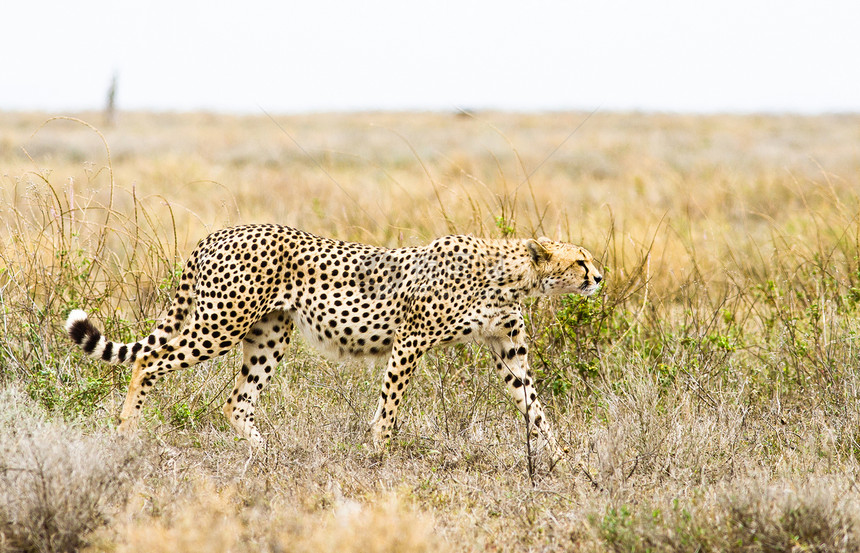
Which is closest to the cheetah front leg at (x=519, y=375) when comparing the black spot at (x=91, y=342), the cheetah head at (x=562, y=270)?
the cheetah head at (x=562, y=270)

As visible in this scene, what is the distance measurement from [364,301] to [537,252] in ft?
2.77

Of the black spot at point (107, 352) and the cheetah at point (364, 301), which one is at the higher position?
the cheetah at point (364, 301)

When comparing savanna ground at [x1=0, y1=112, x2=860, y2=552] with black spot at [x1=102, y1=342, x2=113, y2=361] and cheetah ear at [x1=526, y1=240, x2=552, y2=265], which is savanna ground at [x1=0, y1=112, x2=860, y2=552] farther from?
cheetah ear at [x1=526, y1=240, x2=552, y2=265]

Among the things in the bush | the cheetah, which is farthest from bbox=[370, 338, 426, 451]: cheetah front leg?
the bush

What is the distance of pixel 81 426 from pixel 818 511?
322 centimetres

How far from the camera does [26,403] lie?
4445 mm

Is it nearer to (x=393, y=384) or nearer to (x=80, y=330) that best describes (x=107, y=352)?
(x=80, y=330)

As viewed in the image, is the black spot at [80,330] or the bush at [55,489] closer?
the bush at [55,489]

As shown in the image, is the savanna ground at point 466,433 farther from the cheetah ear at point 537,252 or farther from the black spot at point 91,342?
the cheetah ear at point 537,252

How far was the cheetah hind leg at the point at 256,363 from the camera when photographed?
443cm

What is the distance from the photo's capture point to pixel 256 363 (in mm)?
4480

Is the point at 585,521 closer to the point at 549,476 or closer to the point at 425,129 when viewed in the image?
the point at 549,476

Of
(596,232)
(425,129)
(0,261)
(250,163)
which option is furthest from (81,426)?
(425,129)

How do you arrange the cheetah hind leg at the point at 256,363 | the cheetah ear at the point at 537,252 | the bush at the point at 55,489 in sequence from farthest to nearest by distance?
1. the cheetah hind leg at the point at 256,363
2. the cheetah ear at the point at 537,252
3. the bush at the point at 55,489
